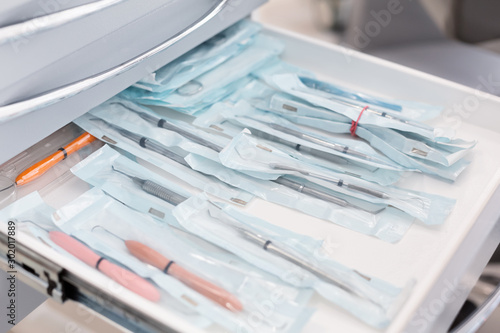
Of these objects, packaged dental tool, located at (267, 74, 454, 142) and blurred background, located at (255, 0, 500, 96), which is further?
blurred background, located at (255, 0, 500, 96)

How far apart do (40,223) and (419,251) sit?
0.36 metres

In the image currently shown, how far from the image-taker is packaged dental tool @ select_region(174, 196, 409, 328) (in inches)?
18.4

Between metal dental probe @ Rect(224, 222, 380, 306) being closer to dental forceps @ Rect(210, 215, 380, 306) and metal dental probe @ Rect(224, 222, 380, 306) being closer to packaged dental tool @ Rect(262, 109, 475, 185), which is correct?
dental forceps @ Rect(210, 215, 380, 306)

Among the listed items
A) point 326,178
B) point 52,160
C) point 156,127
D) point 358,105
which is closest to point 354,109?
point 358,105

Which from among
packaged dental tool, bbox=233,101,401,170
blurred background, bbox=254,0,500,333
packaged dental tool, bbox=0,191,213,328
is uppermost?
blurred background, bbox=254,0,500,333

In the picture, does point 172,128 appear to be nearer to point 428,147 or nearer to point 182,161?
point 182,161

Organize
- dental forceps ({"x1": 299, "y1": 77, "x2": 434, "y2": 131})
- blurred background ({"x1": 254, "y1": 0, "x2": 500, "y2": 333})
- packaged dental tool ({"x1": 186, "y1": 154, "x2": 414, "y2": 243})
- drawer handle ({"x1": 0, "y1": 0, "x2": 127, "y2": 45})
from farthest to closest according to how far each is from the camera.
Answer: blurred background ({"x1": 254, "y1": 0, "x2": 500, "y2": 333}) → dental forceps ({"x1": 299, "y1": 77, "x2": 434, "y2": 131}) → packaged dental tool ({"x1": 186, "y1": 154, "x2": 414, "y2": 243}) → drawer handle ({"x1": 0, "y1": 0, "x2": 127, "y2": 45})

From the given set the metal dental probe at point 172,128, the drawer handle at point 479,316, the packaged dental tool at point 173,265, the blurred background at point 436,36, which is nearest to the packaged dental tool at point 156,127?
the metal dental probe at point 172,128

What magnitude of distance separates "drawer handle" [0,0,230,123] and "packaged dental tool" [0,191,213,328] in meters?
0.09

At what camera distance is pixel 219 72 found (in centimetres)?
73

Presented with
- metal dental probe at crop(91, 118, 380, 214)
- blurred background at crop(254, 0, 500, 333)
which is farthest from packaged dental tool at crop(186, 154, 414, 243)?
blurred background at crop(254, 0, 500, 333)

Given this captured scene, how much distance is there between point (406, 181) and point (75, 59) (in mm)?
366

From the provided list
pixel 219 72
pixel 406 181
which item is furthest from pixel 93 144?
pixel 406 181

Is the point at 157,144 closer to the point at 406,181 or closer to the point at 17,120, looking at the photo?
the point at 17,120
